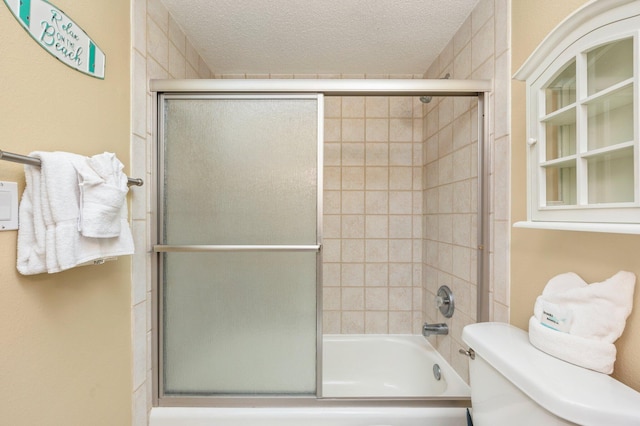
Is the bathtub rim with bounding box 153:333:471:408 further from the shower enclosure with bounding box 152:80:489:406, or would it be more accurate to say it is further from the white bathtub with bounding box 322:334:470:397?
the white bathtub with bounding box 322:334:470:397

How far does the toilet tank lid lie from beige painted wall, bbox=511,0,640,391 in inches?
5.2

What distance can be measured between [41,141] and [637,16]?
137 cm

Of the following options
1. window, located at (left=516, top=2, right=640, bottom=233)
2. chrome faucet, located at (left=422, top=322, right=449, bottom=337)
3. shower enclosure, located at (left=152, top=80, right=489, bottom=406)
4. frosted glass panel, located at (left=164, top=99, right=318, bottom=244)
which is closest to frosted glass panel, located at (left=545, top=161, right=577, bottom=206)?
window, located at (left=516, top=2, right=640, bottom=233)

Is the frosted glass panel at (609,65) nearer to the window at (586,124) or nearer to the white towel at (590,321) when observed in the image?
the window at (586,124)

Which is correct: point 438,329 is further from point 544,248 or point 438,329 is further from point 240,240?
point 240,240

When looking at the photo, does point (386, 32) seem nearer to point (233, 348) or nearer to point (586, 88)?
point (586, 88)

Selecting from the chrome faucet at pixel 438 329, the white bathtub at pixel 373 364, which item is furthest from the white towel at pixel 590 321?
the white bathtub at pixel 373 364

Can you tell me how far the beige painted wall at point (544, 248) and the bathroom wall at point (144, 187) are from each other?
1.44 metres

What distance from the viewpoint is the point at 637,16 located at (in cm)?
58

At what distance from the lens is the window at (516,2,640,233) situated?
24.2 inches

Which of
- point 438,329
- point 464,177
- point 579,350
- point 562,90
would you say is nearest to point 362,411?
point 438,329

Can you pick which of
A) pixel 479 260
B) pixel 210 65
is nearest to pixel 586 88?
pixel 479 260

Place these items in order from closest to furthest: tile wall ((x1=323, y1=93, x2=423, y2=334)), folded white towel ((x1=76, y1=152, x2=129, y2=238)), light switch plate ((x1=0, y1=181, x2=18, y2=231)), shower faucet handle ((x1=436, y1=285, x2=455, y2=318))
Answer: light switch plate ((x1=0, y1=181, x2=18, y2=231)) < folded white towel ((x1=76, y1=152, x2=129, y2=238)) < shower faucet handle ((x1=436, y1=285, x2=455, y2=318)) < tile wall ((x1=323, y1=93, x2=423, y2=334))

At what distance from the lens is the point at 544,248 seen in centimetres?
96
